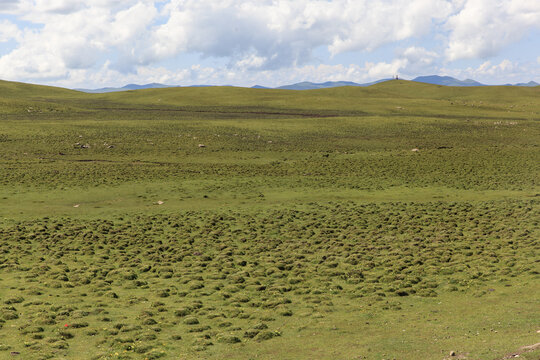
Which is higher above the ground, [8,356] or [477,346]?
[477,346]

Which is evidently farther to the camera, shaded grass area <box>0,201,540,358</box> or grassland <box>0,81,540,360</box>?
shaded grass area <box>0,201,540,358</box>

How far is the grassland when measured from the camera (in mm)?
19453

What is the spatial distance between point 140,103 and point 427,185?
412 ft

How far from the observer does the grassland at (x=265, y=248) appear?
19.5 meters

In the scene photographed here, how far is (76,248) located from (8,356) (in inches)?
729

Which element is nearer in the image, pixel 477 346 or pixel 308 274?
pixel 477 346

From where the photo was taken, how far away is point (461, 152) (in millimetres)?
80562

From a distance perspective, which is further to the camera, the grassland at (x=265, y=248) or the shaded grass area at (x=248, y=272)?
the shaded grass area at (x=248, y=272)

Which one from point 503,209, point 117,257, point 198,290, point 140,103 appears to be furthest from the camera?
point 140,103

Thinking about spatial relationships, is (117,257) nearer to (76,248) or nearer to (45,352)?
(76,248)

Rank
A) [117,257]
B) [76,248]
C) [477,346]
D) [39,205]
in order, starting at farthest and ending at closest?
[39,205] → [76,248] → [117,257] → [477,346]

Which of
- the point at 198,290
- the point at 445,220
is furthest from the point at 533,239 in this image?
the point at 198,290

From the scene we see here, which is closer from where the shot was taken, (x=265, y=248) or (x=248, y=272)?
(x=248, y=272)

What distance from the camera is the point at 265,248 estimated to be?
35.2 m
